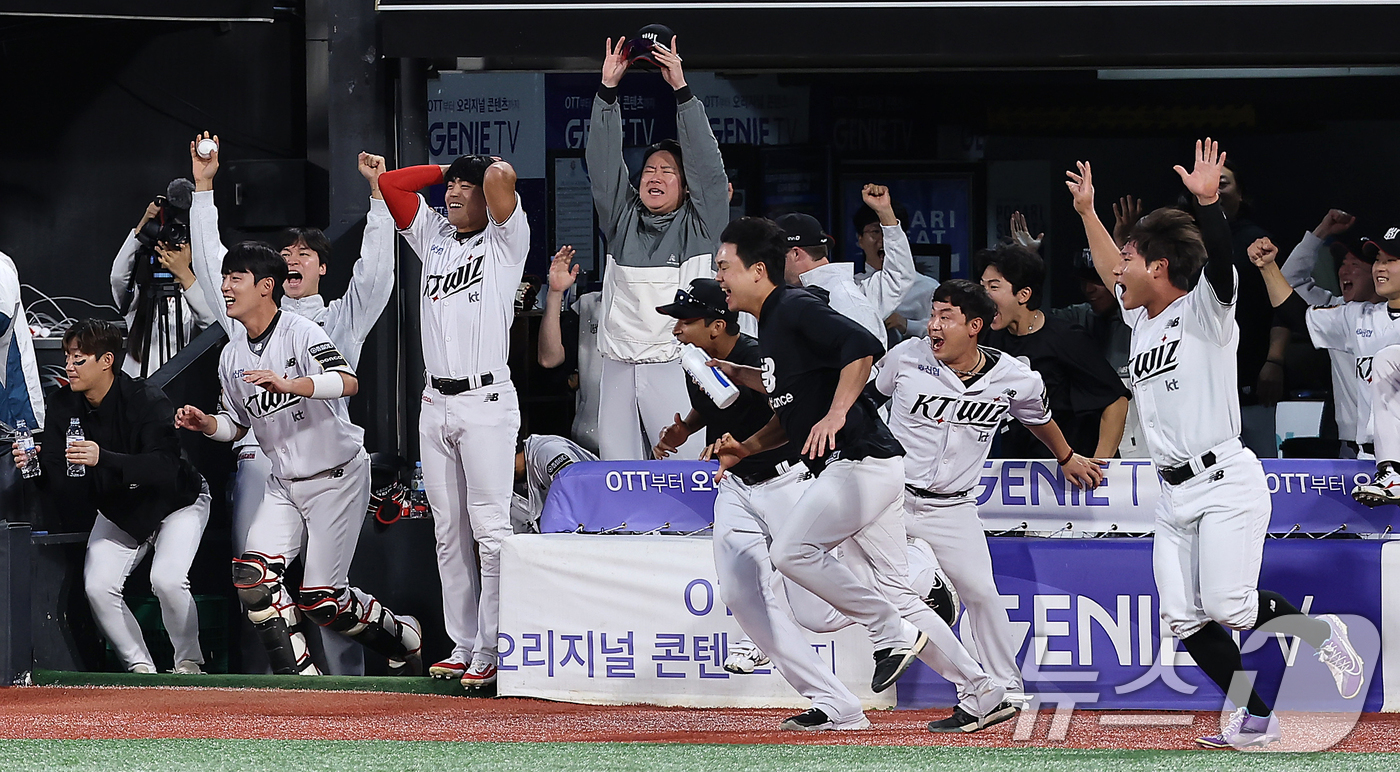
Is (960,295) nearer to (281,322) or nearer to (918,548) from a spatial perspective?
(918,548)

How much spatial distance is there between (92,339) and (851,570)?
3984mm

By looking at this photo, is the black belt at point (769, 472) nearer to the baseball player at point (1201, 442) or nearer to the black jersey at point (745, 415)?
the black jersey at point (745, 415)

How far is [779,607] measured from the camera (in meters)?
5.45

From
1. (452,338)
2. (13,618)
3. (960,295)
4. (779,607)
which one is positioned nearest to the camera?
(779,607)

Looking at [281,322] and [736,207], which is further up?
[736,207]

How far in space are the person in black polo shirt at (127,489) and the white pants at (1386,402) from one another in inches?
204

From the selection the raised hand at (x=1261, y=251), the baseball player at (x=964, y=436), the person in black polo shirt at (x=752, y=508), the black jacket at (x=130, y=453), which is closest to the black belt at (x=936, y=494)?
the baseball player at (x=964, y=436)

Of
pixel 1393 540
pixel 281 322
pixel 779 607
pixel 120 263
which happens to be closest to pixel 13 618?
pixel 281 322

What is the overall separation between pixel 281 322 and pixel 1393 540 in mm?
4803

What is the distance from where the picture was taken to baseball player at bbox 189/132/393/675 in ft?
24.5

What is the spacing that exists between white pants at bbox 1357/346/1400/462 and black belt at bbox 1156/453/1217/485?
1475 millimetres

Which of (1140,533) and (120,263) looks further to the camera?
(120,263)

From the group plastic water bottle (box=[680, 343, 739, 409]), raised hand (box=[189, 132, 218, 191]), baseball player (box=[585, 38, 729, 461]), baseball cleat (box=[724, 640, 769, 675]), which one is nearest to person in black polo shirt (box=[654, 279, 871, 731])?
plastic water bottle (box=[680, 343, 739, 409])

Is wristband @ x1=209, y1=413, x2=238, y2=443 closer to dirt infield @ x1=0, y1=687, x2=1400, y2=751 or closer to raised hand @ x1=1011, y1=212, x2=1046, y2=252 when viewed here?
dirt infield @ x1=0, y1=687, x2=1400, y2=751
